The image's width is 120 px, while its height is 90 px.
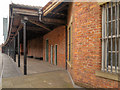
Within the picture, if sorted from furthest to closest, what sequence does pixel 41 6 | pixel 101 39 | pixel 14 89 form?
1. pixel 41 6
2. pixel 14 89
3. pixel 101 39

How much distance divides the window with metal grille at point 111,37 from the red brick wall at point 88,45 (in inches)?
6.7

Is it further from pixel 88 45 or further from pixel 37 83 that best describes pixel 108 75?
pixel 37 83

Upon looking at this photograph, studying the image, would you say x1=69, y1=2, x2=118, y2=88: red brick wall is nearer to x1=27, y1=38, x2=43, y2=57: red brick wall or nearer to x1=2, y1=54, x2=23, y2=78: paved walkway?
x1=2, y1=54, x2=23, y2=78: paved walkway

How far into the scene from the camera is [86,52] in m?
4.14

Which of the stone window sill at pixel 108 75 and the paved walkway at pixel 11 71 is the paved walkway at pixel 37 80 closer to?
the paved walkway at pixel 11 71

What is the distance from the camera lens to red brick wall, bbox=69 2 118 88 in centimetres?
375

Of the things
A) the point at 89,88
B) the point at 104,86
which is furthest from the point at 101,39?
the point at 89,88

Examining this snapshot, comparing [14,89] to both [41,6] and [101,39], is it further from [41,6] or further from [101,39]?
[41,6]

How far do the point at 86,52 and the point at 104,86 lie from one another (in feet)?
4.53

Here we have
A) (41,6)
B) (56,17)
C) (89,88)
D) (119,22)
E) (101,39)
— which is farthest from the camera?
(56,17)

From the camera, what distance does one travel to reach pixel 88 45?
4070 mm

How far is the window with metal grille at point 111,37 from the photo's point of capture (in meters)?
3.33

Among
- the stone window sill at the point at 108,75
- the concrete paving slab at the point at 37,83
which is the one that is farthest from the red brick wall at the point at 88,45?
the concrete paving slab at the point at 37,83

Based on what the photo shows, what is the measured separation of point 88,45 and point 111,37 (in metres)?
0.92
